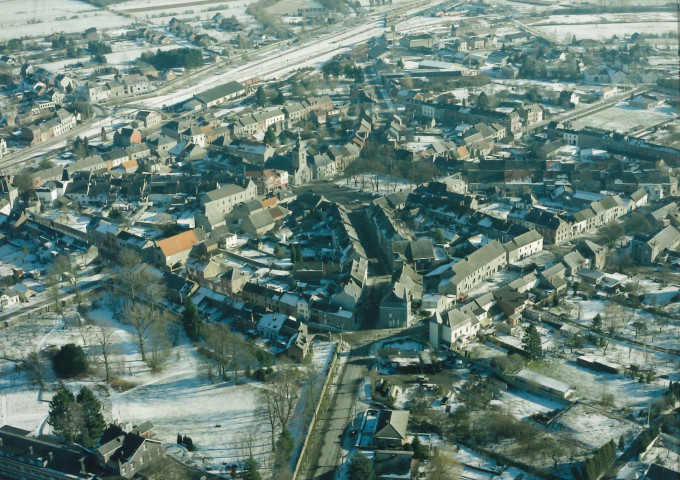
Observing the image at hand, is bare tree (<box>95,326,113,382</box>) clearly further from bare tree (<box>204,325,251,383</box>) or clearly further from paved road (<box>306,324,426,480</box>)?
paved road (<box>306,324,426,480</box>)

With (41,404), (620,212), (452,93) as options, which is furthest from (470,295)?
(452,93)

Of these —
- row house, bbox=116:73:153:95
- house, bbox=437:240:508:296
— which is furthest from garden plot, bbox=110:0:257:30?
house, bbox=437:240:508:296

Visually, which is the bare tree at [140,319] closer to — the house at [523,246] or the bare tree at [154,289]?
the bare tree at [154,289]

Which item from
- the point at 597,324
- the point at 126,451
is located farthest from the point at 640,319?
the point at 126,451

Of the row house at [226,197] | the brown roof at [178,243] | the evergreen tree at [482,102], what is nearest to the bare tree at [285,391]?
the brown roof at [178,243]

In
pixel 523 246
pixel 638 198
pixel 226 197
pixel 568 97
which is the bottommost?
pixel 523 246

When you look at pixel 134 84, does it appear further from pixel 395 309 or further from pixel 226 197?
pixel 395 309

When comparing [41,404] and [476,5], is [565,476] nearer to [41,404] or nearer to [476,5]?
[41,404]
